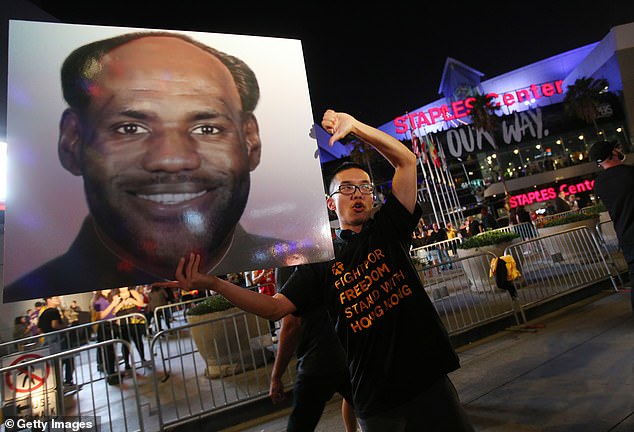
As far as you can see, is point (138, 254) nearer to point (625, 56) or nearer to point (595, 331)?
point (595, 331)

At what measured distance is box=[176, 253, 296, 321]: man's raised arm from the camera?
4.30 ft

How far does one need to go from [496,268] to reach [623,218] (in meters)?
2.92

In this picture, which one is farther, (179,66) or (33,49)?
(179,66)

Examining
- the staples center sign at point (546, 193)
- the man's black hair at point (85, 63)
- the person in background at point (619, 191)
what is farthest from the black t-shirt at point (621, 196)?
the staples center sign at point (546, 193)

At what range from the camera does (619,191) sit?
329cm

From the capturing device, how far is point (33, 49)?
1.28m

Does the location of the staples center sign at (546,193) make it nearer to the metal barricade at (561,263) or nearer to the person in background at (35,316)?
the metal barricade at (561,263)

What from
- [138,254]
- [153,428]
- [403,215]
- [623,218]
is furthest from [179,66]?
[153,428]

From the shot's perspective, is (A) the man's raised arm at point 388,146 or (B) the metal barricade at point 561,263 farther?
(B) the metal barricade at point 561,263

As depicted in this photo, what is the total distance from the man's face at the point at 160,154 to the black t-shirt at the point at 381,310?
769mm

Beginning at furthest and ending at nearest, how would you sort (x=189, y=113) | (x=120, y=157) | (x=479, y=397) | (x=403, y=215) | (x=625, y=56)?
(x=625, y=56) → (x=479, y=397) → (x=403, y=215) → (x=189, y=113) → (x=120, y=157)

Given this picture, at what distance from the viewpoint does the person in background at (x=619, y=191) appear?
324 cm

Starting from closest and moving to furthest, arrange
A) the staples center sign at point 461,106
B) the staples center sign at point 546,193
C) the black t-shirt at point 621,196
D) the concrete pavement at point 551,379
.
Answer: the concrete pavement at point 551,379, the black t-shirt at point 621,196, the staples center sign at point 546,193, the staples center sign at point 461,106

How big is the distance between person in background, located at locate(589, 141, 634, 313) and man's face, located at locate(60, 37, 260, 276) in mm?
3629
